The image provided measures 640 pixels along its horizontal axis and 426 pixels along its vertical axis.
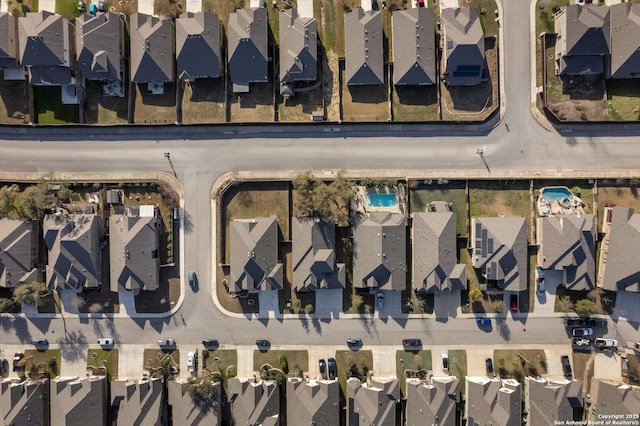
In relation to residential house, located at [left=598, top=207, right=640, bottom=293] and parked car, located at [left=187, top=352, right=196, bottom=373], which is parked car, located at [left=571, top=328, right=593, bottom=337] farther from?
parked car, located at [left=187, top=352, right=196, bottom=373]

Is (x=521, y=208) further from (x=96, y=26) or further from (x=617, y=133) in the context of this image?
(x=96, y=26)

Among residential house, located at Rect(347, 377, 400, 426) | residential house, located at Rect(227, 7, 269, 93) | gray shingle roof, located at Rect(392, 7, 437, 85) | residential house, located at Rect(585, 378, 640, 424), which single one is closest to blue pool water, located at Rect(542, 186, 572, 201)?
gray shingle roof, located at Rect(392, 7, 437, 85)

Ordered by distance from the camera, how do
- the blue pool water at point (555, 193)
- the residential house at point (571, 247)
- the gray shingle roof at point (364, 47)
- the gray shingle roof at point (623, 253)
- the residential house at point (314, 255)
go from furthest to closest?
the blue pool water at point (555, 193), the residential house at point (314, 255), the gray shingle roof at point (364, 47), the residential house at point (571, 247), the gray shingle roof at point (623, 253)

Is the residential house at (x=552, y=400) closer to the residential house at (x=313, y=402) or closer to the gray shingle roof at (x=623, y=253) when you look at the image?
the gray shingle roof at (x=623, y=253)

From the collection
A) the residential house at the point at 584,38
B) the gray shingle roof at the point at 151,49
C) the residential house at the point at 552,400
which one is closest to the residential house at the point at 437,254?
the residential house at the point at 552,400

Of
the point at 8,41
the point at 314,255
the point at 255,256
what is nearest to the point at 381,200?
the point at 314,255

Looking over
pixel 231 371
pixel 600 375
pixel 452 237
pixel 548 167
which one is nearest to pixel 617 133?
pixel 548 167
